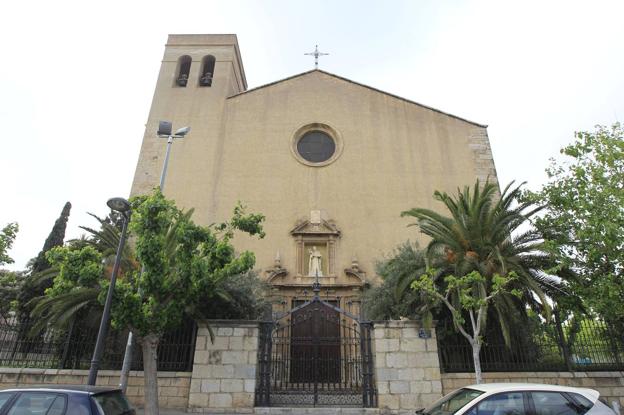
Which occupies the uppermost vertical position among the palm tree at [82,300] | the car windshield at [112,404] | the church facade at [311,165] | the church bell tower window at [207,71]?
the church bell tower window at [207,71]

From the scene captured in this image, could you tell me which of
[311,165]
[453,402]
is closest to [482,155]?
[311,165]

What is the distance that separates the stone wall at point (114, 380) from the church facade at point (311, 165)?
195 inches

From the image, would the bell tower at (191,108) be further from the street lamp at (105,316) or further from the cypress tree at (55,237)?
the street lamp at (105,316)

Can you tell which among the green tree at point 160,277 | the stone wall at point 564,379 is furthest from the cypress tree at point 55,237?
the stone wall at point 564,379

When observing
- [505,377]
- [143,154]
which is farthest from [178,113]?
[505,377]

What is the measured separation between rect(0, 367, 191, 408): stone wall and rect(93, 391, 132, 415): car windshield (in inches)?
154

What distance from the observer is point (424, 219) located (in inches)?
420

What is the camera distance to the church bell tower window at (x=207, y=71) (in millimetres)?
18156

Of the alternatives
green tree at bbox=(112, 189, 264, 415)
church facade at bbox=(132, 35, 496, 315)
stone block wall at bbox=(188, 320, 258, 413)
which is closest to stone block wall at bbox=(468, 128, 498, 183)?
church facade at bbox=(132, 35, 496, 315)

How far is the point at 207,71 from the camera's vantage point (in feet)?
61.7

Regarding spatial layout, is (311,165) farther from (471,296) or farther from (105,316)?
(105,316)

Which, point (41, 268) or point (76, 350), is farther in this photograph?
point (41, 268)

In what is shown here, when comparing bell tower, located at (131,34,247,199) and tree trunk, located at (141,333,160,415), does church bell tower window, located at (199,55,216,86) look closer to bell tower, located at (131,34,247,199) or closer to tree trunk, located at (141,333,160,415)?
bell tower, located at (131,34,247,199)

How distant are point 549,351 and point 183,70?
58.9ft
